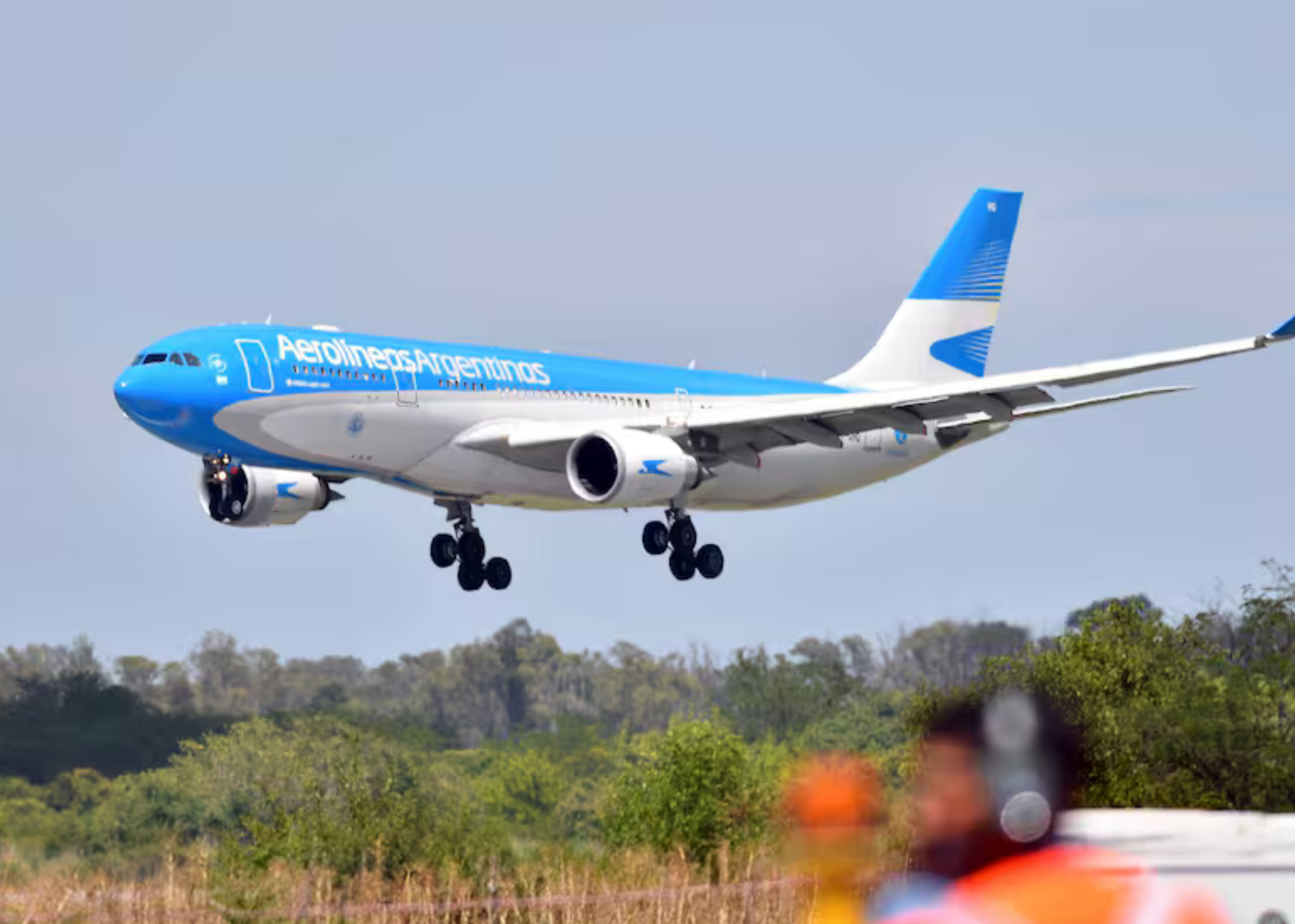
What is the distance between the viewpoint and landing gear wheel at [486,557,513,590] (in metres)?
38.4

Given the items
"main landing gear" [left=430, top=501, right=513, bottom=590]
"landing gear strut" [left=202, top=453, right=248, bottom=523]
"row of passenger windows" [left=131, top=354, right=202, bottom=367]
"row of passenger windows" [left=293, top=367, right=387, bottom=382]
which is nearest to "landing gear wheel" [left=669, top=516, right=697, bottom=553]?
"main landing gear" [left=430, top=501, right=513, bottom=590]

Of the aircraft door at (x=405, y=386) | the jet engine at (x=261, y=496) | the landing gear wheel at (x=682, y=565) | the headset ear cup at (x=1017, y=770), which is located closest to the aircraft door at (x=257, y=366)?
the aircraft door at (x=405, y=386)

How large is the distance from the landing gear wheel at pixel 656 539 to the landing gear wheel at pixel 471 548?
3544 millimetres

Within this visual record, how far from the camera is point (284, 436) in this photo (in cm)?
3133

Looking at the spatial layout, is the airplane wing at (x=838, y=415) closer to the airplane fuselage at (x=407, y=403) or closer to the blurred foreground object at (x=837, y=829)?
the airplane fuselage at (x=407, y=403)

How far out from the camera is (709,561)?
38.1 m

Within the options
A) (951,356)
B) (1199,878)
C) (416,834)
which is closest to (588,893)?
(416,834)

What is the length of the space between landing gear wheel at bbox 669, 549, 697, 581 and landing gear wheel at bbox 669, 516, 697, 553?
5.3 inches

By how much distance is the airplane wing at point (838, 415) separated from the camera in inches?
1328

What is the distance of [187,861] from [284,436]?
895 centimetres

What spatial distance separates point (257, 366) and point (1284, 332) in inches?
692

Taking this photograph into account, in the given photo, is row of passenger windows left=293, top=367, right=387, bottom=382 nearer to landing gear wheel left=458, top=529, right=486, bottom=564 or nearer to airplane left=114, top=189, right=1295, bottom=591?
airplane left=114, top=189, right=1295, bottom=591

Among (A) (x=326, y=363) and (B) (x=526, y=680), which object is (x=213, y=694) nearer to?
(A) (x=326, y=363)

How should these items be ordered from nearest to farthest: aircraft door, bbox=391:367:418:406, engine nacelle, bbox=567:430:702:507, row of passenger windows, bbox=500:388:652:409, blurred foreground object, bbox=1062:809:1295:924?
blurred foreground object, bbox=1062:809:1295:924 < aircraft door, bbox=391:367:418:406 < engine nacelle, bbox=567:430:702:507 < row of passenger windows, bbox=500:388:652:409
